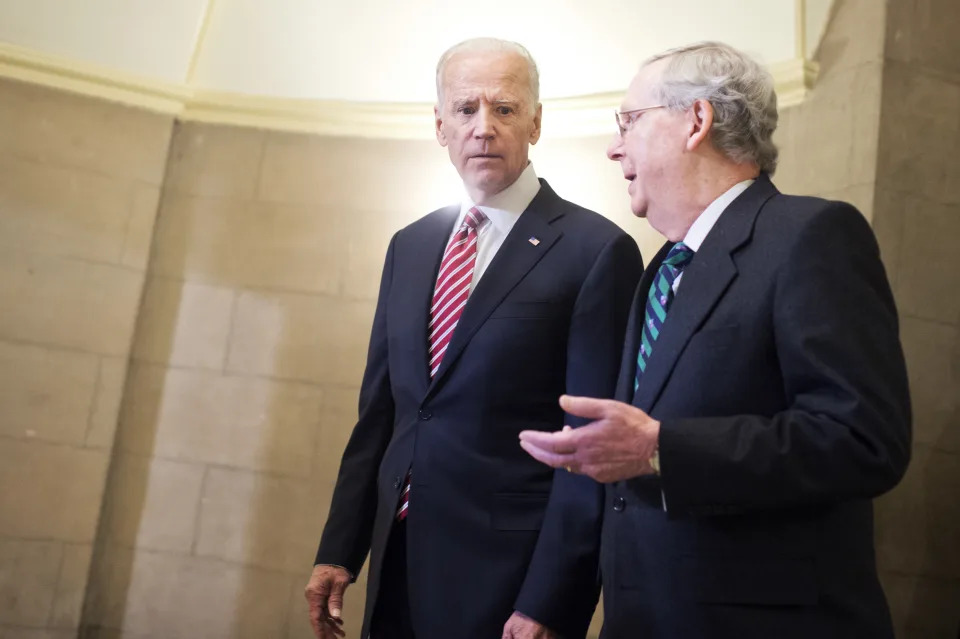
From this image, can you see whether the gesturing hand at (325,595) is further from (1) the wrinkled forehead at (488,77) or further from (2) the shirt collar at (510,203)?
(1) the wrinkled forehead at (488,77)

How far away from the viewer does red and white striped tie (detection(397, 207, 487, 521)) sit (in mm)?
2105

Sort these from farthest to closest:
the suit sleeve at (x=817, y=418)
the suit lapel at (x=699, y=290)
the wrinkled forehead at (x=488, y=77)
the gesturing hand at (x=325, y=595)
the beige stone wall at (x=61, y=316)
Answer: the beige stone wall at (x=61, y=316) < the wrinkled forehead at (x=488, y=77) < the gesturing hand at (x=325, y=595) < the suit lapel at (x=699, y=290) < the suit sleeve at (x=817, y=418)

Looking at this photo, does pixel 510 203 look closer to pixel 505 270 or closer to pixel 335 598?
pixel 505 270

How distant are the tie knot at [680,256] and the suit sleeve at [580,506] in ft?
0.90

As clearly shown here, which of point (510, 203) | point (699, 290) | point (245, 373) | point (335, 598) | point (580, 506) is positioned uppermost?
point (510, 203)

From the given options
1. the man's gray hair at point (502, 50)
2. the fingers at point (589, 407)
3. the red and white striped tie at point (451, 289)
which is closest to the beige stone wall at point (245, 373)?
the man's gray hair at point (502, 50)

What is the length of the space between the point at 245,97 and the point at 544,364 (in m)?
2.48

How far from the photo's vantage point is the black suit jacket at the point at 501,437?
1.87 metres

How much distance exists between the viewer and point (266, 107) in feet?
13.1

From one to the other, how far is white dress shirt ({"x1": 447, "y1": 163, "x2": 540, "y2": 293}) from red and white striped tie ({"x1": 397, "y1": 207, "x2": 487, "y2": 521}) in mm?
14

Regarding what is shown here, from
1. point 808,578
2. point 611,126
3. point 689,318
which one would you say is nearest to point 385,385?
point 689,318

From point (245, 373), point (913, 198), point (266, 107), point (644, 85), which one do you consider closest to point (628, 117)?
point (644, 85)

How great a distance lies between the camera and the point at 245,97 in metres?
4.00

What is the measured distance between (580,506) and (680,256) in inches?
20.0
